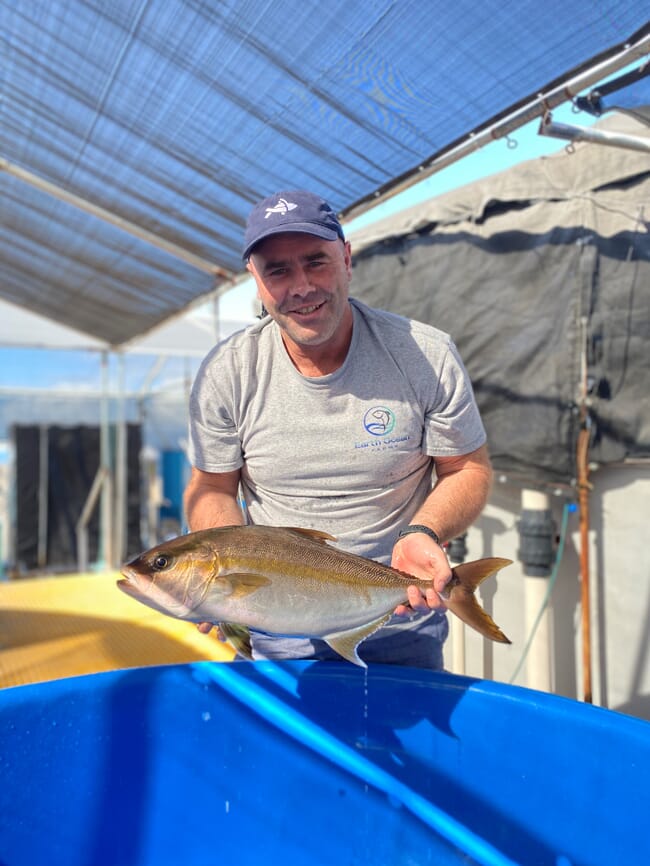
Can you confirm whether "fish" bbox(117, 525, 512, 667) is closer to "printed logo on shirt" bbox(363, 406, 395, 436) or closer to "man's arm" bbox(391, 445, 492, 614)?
"man's arm" bbox(391, 445, 492, 614)

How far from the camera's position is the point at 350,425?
187cm

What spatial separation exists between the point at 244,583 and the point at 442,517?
1.89 feet

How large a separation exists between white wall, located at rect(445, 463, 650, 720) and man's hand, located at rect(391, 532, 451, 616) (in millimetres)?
929

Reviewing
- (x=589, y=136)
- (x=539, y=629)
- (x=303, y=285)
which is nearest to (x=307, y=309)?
(x=303, y=285)

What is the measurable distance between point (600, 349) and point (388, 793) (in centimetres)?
191

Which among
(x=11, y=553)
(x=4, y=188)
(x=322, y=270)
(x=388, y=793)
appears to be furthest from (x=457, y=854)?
(x=11, y=553)

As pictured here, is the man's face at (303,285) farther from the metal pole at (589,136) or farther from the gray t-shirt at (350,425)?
the metal pole at (589,136)

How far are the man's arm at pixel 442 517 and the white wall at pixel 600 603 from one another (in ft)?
2.32

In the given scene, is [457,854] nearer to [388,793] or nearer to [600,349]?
[388,793]

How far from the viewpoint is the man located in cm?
182

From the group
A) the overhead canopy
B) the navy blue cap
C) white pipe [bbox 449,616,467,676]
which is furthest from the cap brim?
white pipe [bbox 449,616,467,676]

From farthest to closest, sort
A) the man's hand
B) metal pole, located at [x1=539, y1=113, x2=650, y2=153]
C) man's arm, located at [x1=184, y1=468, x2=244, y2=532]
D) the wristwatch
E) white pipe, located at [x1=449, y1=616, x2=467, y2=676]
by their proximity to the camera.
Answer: white pipe, located at [x1=449, y1=616, x2=467, y2=676] → metal pole, located at [x1=539, y1=113, x2=650, y2=153] → man's arm, located at [x1=184, y1=468, x2=244, y2=532] → the wristwatch → the man's hand

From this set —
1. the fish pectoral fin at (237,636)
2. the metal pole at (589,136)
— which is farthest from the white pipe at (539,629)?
the fish pectoral fin at (237,636)

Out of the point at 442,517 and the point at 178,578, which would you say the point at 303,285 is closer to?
the point at 442,517
